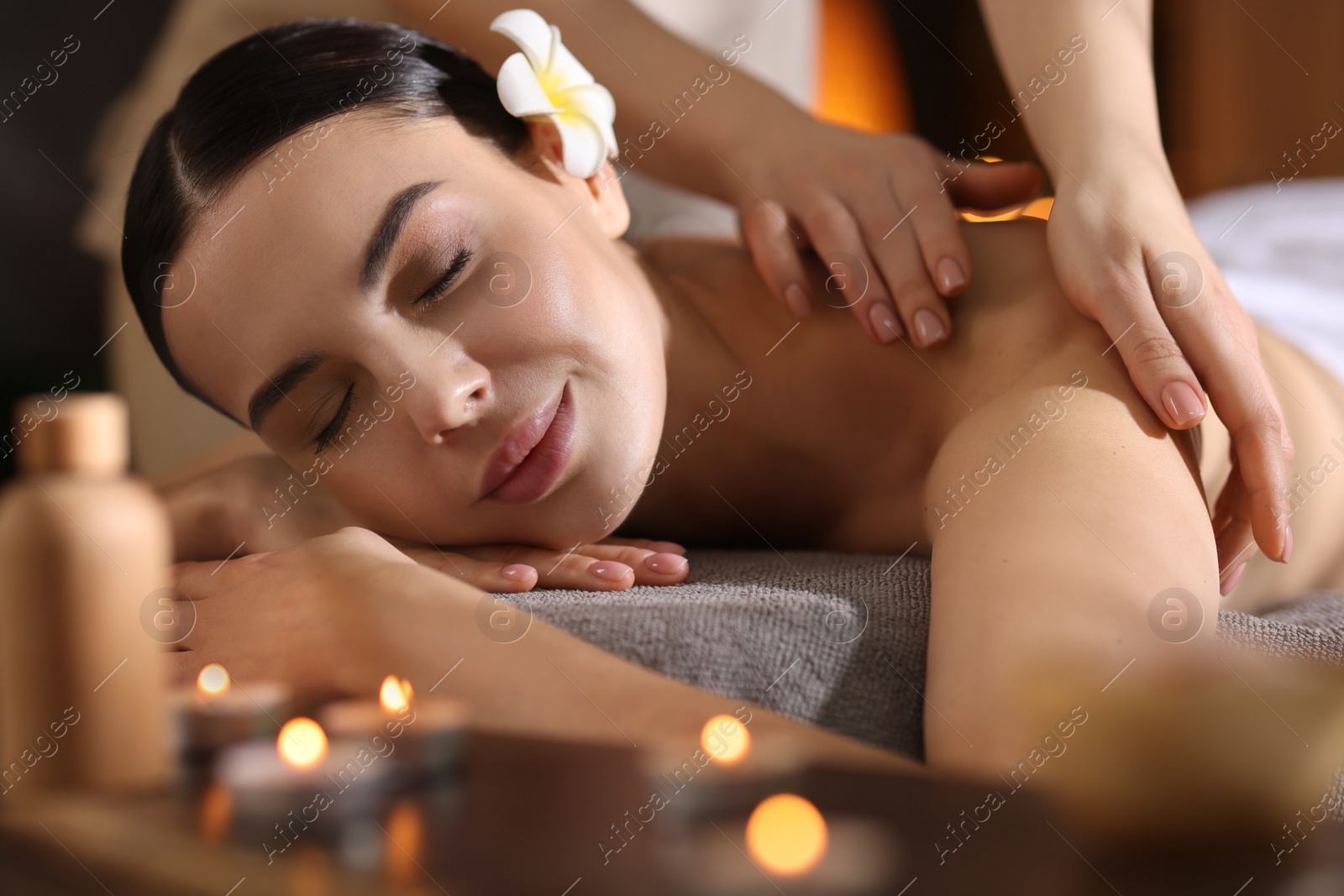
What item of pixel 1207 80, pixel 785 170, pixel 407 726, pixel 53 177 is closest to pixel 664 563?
pixel 407 726

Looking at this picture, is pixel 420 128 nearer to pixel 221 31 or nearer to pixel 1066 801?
pixel 221 31

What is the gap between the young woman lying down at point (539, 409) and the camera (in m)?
0.44

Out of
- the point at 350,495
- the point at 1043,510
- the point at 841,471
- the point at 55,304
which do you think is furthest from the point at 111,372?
the point at 1043,510

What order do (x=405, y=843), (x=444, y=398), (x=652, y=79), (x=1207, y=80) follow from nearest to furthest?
(x=405, y=843)
(x=444, y=398)
(x=652, y=79)
(x=1207, y=80)

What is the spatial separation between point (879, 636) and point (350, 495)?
36 centimetres

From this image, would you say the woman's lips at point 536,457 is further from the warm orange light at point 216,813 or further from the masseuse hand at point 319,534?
the warm orange light at point 216,813

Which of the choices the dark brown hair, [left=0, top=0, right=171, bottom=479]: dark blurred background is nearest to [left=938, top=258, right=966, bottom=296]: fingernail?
the dark brown hair

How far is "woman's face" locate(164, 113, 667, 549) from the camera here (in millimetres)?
552

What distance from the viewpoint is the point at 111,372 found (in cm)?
80

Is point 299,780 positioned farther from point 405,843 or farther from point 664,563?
point 664,563

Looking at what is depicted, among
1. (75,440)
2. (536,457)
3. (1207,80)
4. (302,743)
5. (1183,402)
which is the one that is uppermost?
(75,440)

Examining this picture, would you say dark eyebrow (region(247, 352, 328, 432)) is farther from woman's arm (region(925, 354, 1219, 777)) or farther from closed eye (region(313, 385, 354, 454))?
woman's arm (region(925, 354, 1219, 777))

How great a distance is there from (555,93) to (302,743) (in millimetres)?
504

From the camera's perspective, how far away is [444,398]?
21.1 inches
